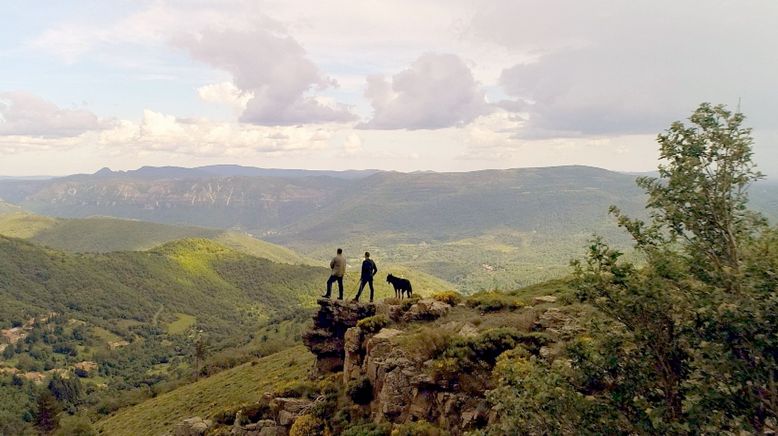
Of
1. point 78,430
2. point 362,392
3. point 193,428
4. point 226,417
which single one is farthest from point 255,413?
point 78,430

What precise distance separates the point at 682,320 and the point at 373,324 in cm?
2223

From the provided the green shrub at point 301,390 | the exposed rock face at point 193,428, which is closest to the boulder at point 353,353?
the green shrub at point 301,390

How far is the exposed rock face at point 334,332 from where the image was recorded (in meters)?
35.1

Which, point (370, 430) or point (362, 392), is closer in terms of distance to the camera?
point (370, 430)

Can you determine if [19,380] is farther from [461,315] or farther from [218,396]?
[461,315]

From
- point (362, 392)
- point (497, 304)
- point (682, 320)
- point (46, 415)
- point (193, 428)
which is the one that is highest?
point (682, 320)

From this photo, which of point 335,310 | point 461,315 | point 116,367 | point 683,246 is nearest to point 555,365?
point 683,246

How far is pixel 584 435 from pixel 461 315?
2064 cm

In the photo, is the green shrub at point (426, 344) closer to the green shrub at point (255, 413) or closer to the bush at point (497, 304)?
the bush at point (497, 304)

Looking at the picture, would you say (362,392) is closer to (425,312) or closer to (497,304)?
(425,312)

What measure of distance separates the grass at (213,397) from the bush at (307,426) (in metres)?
18.9

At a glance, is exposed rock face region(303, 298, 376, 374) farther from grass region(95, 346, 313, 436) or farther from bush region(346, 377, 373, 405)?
grass region(95, 346, 313, 436)

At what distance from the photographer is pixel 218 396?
57.8 meters

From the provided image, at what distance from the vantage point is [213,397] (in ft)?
192
